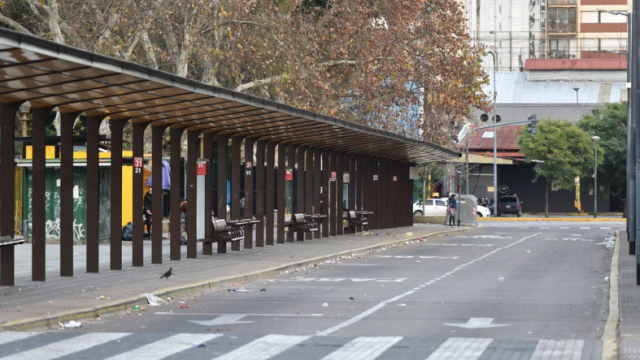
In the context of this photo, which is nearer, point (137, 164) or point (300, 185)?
point (137, 164)

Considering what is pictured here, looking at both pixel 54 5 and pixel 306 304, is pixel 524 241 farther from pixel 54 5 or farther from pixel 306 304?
pixel 306 304

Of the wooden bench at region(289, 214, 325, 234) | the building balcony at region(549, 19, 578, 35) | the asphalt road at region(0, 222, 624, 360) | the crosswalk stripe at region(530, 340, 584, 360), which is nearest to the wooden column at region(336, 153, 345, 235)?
the wooden bench at region(289, 214, 325, 234)

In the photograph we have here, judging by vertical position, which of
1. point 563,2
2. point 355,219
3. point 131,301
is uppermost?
point 563,2

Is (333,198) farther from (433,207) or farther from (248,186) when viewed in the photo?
(433,207)

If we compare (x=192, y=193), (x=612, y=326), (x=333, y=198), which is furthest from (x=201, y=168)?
(x=612, y=326)

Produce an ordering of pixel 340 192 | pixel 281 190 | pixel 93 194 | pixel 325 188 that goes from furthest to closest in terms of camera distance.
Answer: pixel 340 192
pixel 325 188
pixel 281 190
pixel 93 194

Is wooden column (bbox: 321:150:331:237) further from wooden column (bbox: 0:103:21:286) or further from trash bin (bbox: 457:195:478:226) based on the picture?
trash bin (bbox: 457:195:478:226)

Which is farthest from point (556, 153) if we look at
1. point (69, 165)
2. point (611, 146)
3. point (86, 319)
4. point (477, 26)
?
point (86, 319)

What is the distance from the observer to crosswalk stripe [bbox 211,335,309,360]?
1056 centimetres

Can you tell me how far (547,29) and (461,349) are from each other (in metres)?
106

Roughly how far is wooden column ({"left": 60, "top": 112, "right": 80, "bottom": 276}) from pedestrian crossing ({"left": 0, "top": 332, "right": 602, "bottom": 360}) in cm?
715

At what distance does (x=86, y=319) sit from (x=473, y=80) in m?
31.5

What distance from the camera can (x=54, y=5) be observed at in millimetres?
30828

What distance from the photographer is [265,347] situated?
11.2 m
